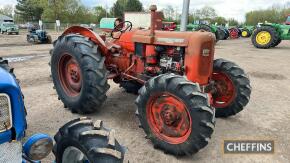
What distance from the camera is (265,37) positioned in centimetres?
1666

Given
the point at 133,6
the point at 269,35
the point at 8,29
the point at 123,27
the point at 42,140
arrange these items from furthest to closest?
the point at 133,6 → the point at 8,29 → the point at 269,35 → the point at 123,27 → the point at 42,140

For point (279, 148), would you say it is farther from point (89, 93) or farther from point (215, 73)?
point (89, 93)

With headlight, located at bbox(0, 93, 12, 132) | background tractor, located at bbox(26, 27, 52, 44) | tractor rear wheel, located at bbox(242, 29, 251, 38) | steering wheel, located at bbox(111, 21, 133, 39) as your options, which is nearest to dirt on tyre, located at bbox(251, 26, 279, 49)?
tractor rear wheel, located at bbox(242, 29, 251, 38)

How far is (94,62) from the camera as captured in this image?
165 inches

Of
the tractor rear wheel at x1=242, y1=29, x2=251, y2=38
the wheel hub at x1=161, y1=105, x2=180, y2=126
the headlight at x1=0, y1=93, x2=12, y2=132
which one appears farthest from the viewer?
the tractor rear wheel at x1=242, y1=29, x2=251, y2=38

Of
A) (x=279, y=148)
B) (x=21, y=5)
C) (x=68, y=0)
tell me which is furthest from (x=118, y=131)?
(x=21, y=5)

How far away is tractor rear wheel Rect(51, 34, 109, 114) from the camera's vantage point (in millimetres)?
4164

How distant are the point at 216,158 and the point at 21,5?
71.9 m

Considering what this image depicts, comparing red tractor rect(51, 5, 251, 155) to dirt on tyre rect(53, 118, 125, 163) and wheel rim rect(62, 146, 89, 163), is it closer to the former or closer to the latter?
dirt on tyre rect(53, 118, 125, 163)

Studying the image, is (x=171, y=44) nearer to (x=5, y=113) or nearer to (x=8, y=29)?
(x=5, y=113)

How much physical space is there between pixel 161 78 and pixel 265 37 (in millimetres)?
15305

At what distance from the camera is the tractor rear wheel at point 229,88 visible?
14.0 ft

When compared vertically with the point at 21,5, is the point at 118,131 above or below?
below

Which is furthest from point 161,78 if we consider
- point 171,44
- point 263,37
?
point 263,37
